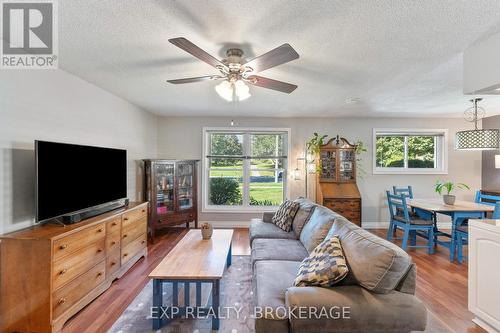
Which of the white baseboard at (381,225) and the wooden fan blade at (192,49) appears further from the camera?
the white baseboard at (381,225)

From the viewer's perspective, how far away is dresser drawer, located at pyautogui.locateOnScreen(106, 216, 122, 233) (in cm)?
269

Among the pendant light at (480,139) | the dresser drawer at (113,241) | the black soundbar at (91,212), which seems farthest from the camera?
the pendant light at (480,139)

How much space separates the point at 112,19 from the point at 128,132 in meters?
2.57

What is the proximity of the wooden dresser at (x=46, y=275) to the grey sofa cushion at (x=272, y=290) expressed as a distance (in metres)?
1.62

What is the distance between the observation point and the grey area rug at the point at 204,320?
201 cm

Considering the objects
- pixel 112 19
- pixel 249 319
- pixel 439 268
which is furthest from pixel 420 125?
pixel 112 19

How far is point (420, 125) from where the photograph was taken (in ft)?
17.1

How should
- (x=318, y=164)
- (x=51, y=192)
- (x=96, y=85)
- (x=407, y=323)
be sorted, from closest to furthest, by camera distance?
(x=407, y=323) < (x=51, y=192) < (x=96, y=85) < (x=318, y=164)

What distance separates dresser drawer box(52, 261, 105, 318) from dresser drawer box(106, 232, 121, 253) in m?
0.17

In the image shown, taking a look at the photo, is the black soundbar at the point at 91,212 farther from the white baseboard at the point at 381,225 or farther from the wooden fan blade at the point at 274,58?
the white baseboard at the point at 381,225

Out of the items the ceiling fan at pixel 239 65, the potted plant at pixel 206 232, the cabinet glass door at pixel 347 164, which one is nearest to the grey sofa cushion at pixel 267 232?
the potted plant at pixel 206 232

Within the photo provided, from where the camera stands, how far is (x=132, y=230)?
10.5 feet

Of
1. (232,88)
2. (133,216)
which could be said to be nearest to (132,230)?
(133,216)

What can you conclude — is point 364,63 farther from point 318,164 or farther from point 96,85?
point 96,85
